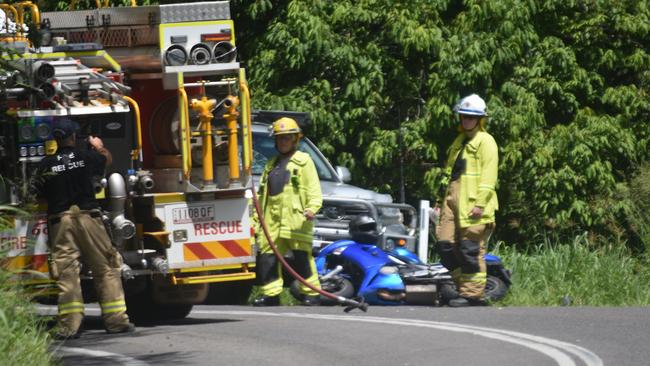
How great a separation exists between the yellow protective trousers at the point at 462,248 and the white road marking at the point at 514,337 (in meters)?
1.79

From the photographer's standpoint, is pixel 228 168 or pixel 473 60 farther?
pixel 473 60

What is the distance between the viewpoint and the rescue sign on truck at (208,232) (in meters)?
12.9

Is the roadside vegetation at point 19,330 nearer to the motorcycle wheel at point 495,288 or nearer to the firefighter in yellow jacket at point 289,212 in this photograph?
the firefighter in yellow jacket at point 289,212

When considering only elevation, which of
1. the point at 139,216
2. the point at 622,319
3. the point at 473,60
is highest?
the point at 473,60

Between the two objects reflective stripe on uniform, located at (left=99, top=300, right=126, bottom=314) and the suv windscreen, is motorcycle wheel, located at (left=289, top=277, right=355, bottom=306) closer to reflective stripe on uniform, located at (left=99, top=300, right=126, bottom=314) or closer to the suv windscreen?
the suv windscreen

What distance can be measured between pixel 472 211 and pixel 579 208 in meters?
4.94

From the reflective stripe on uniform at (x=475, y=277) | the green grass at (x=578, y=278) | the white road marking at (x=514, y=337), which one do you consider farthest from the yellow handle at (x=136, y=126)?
the green grass at (x=578, y=278)

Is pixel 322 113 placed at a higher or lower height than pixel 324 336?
higher

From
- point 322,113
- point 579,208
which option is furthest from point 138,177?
point 579,208

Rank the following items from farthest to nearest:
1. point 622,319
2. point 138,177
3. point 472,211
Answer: point 472,211 < point 138,177 < point 622,319

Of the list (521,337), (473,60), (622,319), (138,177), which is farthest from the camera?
(473,60)

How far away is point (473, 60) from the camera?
1862 centimetres

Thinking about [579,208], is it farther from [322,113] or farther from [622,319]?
[622,319]

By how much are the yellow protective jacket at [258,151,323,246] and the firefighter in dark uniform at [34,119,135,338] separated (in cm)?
262
